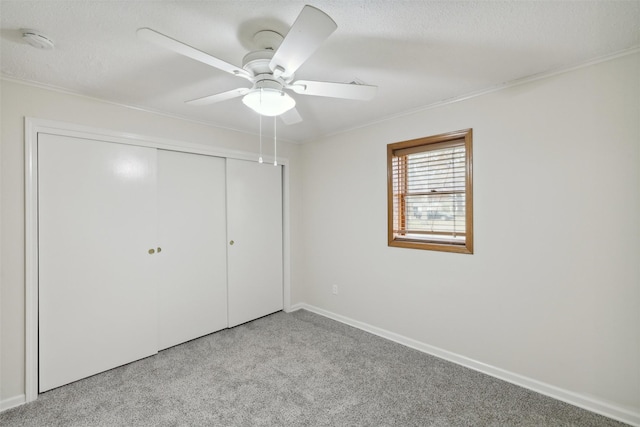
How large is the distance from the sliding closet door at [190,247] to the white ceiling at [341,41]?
2.70 ft

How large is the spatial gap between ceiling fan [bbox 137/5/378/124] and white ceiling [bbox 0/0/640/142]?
155 mm

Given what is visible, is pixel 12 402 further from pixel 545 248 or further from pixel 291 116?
pixel 545 248

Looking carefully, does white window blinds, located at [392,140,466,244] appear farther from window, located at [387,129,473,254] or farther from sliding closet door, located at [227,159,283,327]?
sliding closet door, located at [227,159,283,327]

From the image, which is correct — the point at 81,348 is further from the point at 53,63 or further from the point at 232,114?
the point at 232,114

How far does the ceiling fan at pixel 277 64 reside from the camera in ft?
3.87

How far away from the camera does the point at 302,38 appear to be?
122 cm

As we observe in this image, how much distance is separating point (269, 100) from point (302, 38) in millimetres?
493

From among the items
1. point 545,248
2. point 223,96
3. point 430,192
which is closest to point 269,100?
point 223,96

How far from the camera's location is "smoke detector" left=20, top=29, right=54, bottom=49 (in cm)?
156

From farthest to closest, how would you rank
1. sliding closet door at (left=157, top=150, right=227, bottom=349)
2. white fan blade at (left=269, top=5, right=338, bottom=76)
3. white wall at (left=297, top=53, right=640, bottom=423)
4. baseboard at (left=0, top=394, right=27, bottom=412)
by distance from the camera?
sliding closet door at (left=157, top=150, right=227, bottom=349) < baseboard at (left=0, top=394, right=27, bottom=412) < white wall at (left=297, top=53, right=640, bottom=423) < white fan blade at (left=269, top=5, right=338, bottom=76)

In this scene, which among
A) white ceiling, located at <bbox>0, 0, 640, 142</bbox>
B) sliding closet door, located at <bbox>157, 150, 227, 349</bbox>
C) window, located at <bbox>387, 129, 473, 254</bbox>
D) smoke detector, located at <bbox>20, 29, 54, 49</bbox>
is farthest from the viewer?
sliding closet door, located at <bbox>157, 150, 227, 349</bbox>

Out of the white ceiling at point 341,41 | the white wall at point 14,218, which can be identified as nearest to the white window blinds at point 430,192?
the white ceiling at point 341,41

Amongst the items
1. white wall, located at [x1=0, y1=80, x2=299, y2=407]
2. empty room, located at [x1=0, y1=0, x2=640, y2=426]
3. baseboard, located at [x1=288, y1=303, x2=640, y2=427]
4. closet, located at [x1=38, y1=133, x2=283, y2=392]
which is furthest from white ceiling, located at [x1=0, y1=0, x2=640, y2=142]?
baseboard, located at [x1=288, y1=303, x2=640, y2=427]

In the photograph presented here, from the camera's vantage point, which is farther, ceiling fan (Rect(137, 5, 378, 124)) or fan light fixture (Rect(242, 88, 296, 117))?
fan light fixture (Rect(242, 88, 296, 117))
